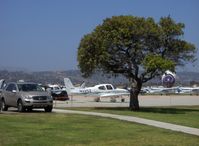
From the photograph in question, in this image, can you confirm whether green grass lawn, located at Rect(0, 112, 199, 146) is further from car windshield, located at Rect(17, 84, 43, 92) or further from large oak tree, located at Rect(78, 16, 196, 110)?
large oak tree, located at Rect(78, 16, 196, 110)

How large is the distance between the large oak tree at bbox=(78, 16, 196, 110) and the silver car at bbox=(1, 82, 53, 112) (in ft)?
21.9

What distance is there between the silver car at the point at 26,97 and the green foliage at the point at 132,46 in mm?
6718

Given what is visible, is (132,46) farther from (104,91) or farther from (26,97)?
(104,91)

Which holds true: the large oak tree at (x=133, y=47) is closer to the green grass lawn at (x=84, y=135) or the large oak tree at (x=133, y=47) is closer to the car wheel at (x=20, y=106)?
the car wheel at (x=20, y=106)

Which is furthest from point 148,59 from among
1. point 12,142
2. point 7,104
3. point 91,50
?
point 12,142

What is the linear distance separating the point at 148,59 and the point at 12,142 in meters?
21.0

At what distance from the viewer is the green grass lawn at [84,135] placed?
15.0 metres

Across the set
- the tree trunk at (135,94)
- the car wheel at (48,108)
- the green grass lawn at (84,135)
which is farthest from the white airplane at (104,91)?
the green grass lawn at (84,135)

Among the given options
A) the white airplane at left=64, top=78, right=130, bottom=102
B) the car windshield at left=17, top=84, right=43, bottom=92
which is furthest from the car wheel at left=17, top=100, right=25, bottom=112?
the white airplane at left=64, top=78, right=130, bottom=102

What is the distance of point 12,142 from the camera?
14.8 metres

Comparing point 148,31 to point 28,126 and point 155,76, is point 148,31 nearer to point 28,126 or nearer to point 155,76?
point 155,76

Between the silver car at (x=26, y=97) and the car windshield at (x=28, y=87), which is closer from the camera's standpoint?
the silver car at (x=26, y=97)

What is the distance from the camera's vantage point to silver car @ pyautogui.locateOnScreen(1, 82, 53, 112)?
1160 inches

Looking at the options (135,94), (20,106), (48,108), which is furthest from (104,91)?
(20,106)
